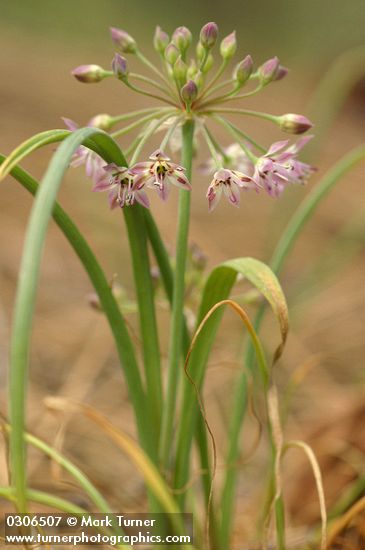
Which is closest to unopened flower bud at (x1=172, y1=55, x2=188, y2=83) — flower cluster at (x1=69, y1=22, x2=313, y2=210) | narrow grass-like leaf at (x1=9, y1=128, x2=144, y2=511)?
flower cluster at (x1=69, y1=22, x2=313, y2=210)

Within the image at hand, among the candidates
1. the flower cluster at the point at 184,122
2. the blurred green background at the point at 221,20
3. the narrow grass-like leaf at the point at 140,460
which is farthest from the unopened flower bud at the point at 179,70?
the blurred green background at the point at 221,20

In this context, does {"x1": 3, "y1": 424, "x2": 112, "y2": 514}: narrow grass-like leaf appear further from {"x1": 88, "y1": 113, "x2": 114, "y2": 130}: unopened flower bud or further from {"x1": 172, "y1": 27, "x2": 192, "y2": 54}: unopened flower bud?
{"x1": 172, "y1": 27, "x2": 192, "y2": 54}: unopened flower bud

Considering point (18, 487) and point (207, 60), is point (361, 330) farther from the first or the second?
point (18, 487)

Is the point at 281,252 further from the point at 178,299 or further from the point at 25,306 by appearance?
the point at 25,306

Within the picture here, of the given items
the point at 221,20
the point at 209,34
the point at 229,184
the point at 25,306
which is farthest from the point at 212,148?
the point at 221,20

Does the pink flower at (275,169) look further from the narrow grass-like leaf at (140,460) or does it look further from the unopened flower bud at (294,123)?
the narrow grass-like leaf at (140,460)

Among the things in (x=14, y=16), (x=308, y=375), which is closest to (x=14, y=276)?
(x=308, y=375)
